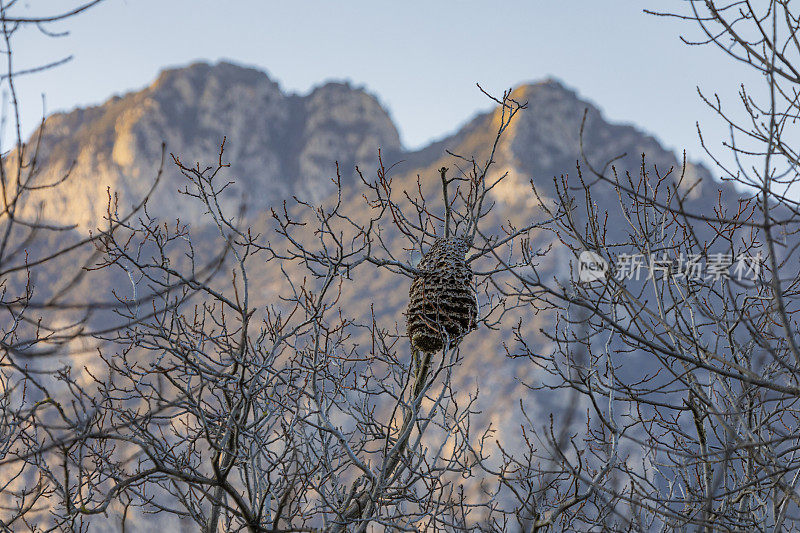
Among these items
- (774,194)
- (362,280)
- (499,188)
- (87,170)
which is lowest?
(774,194)

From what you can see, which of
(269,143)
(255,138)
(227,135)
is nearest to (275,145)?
(269,143)

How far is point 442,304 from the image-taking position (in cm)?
365

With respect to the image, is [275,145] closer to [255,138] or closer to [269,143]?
[269,143]

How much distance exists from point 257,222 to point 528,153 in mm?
33527

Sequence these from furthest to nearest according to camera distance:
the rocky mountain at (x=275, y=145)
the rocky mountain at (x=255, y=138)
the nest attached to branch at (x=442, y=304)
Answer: the rocky mountain at (x=255, y=138), the rocky mountain at (x=275, y=145), the nest attached to branch at (x=442, y=304)

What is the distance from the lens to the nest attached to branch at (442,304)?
3.62m

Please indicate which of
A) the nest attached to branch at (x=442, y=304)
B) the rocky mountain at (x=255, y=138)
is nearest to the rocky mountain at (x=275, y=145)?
the rocky mountain at (x=255, y=138)

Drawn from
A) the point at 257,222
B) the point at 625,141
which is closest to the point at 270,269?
the point at 257,222

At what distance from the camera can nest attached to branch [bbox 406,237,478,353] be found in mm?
3623

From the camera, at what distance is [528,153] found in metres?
71.4

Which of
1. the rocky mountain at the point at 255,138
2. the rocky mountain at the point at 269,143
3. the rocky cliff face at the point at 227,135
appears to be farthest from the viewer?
the rocky cliff face at the point at 227,135

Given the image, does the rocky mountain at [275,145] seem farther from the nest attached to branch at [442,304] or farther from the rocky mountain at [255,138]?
the nest attached to branch at [442,304]

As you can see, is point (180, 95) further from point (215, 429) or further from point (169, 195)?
point (215, 429)

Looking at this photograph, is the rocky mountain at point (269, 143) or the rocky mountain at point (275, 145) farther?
the rocky mountain at point (269, 143)
